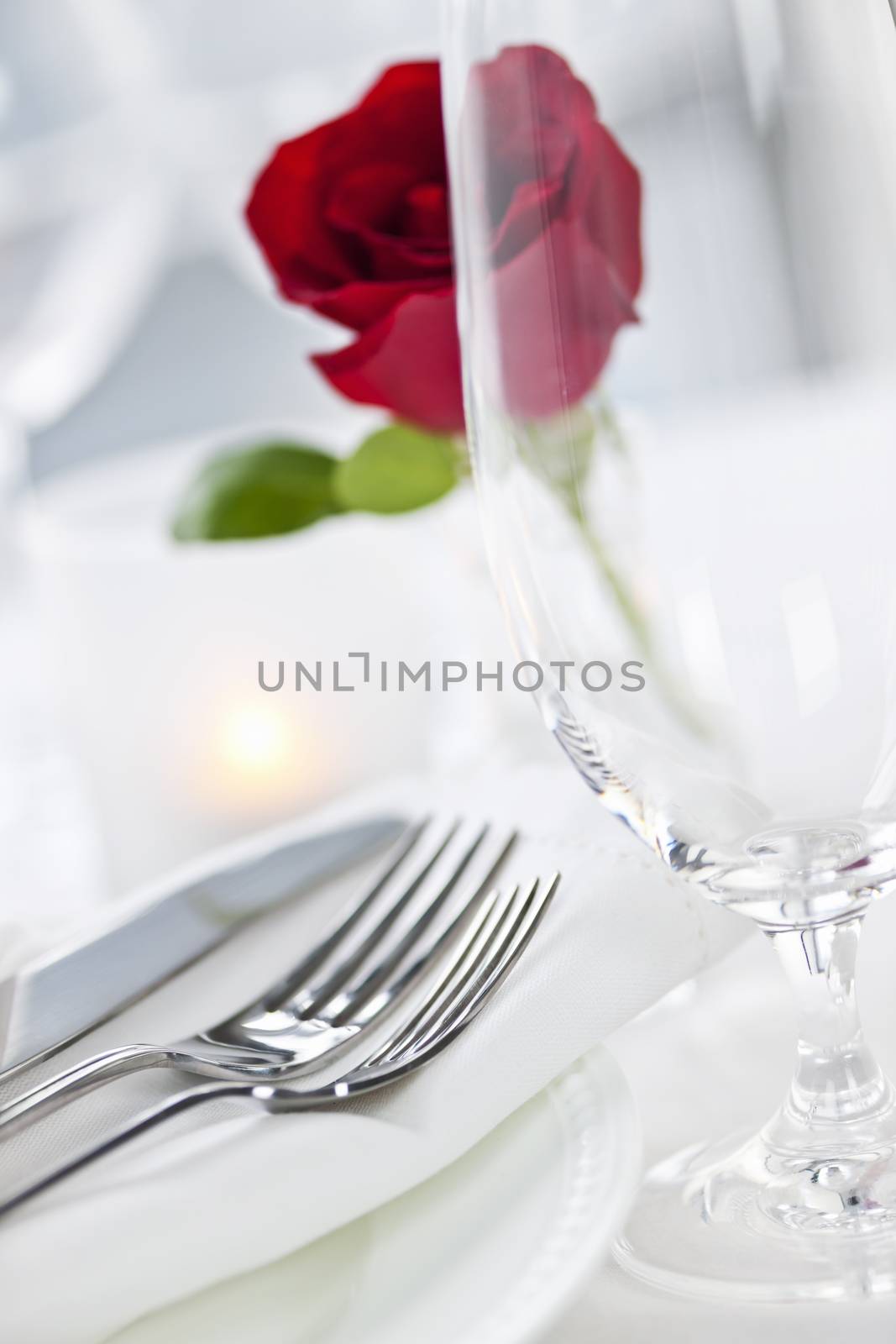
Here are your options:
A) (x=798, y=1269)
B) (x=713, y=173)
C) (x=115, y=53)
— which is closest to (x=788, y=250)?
(x=713, y=173)

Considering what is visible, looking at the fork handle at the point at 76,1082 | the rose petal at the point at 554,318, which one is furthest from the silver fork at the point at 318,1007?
the rose petal at the point at 554,318

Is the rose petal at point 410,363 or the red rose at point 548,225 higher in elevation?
the rose petal at point 410,363

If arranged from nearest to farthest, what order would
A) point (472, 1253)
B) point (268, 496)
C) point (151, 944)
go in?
point (472, 1253) < point (151, 944) < point (268, 496)

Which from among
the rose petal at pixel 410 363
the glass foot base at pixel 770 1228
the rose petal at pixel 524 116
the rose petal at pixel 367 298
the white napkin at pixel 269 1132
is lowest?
the glass foot base at pixel 770 1228

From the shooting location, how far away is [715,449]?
20 cm

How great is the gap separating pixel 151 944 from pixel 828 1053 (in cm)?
14

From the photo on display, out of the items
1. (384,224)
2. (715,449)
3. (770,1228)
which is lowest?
(770,1228)

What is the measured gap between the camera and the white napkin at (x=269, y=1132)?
0.56 feet

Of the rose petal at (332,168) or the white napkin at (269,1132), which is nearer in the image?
the white napkin at (269,1132)

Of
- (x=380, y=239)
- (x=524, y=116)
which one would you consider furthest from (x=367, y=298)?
(x=524, y=116)

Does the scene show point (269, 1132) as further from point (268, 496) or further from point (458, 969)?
point (268, 496)

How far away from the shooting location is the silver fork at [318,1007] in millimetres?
203

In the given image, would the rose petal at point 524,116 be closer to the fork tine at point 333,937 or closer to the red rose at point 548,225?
the red rose at point 548,225

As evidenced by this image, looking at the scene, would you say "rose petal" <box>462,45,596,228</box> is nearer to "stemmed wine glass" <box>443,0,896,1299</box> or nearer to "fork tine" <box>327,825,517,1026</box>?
"stemmed wine glass" <box>443,0,896,1299</box>
